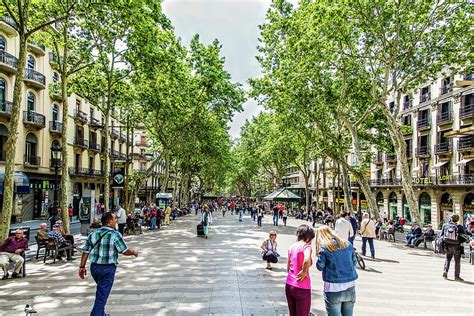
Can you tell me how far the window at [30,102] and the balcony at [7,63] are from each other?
7.48 ft

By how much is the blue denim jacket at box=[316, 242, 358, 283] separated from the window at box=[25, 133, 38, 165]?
2698cm

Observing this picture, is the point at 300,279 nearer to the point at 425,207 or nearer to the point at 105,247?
the point at 105,247

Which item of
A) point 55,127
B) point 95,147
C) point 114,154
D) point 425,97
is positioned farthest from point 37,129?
point 425,97

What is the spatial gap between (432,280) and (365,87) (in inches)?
584

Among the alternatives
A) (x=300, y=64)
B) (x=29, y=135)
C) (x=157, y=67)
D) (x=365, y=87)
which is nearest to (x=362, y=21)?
(x=300, y=64)

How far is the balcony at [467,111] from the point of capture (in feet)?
85.1

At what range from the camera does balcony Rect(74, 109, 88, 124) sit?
31.6m

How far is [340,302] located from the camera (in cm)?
402

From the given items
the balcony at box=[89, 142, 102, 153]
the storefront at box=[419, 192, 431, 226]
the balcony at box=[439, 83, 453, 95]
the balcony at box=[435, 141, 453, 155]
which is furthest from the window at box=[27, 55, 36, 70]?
the storefront at box=[419, 192, 431, 226]

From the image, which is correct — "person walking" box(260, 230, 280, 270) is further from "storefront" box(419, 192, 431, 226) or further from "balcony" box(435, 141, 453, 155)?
"storefront" box(419, 192, 431, 226)

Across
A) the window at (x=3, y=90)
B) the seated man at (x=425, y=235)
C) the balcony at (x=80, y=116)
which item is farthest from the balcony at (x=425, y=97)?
the window at (x=3, y=90)

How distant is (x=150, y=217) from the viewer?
21.5 m

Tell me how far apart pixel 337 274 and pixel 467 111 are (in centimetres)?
2874

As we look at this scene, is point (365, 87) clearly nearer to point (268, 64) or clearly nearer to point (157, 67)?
point (268, 64)
